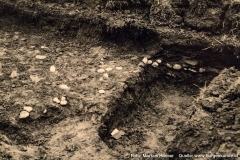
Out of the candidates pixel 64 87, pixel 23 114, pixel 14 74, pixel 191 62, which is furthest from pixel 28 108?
pixel 191 62

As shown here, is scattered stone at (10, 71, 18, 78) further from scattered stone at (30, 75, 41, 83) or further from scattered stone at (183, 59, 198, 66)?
scattered stone at (183, 59, 198, 66)

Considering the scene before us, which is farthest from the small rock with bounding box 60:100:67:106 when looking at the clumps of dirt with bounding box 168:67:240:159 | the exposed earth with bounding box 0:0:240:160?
the clumps of dirt with bounding box 168:67:240:159

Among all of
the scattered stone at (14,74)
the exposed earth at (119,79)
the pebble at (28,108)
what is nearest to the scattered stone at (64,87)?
the exposed earth at (119,79)

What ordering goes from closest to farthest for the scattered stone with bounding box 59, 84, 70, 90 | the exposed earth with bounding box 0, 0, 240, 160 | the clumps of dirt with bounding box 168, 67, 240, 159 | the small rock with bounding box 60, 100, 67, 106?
the clumps of dirt with bounding box 168, 67, 240, 159
the exposed earth with bounding box 0, 0, 240, 160
the small rock with bounding box 60, 100, 67, 106
the scattered stone with bounding box 59, 84, 70, 90

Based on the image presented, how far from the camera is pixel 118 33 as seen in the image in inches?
131

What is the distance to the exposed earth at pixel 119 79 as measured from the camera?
222 cm

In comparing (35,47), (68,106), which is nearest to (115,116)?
(68,106)

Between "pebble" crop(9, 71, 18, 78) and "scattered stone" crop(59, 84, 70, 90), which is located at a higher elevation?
"pebble" crop(9, 71, 18, 78)

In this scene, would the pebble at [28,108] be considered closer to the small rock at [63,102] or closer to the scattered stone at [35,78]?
the small rock at [63,102]

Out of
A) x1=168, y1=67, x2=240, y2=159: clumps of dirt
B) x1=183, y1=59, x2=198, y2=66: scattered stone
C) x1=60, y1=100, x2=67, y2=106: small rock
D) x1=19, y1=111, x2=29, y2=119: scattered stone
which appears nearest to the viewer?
x1=168, y1=67, x2=240, y2=159: clumps of dirt

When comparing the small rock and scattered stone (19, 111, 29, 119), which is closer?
scattered stone (19, 111, 29, 119)

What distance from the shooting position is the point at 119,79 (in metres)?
2.84

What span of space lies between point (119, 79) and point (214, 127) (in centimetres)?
110

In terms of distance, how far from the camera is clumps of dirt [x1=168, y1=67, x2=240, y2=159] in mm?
1979
